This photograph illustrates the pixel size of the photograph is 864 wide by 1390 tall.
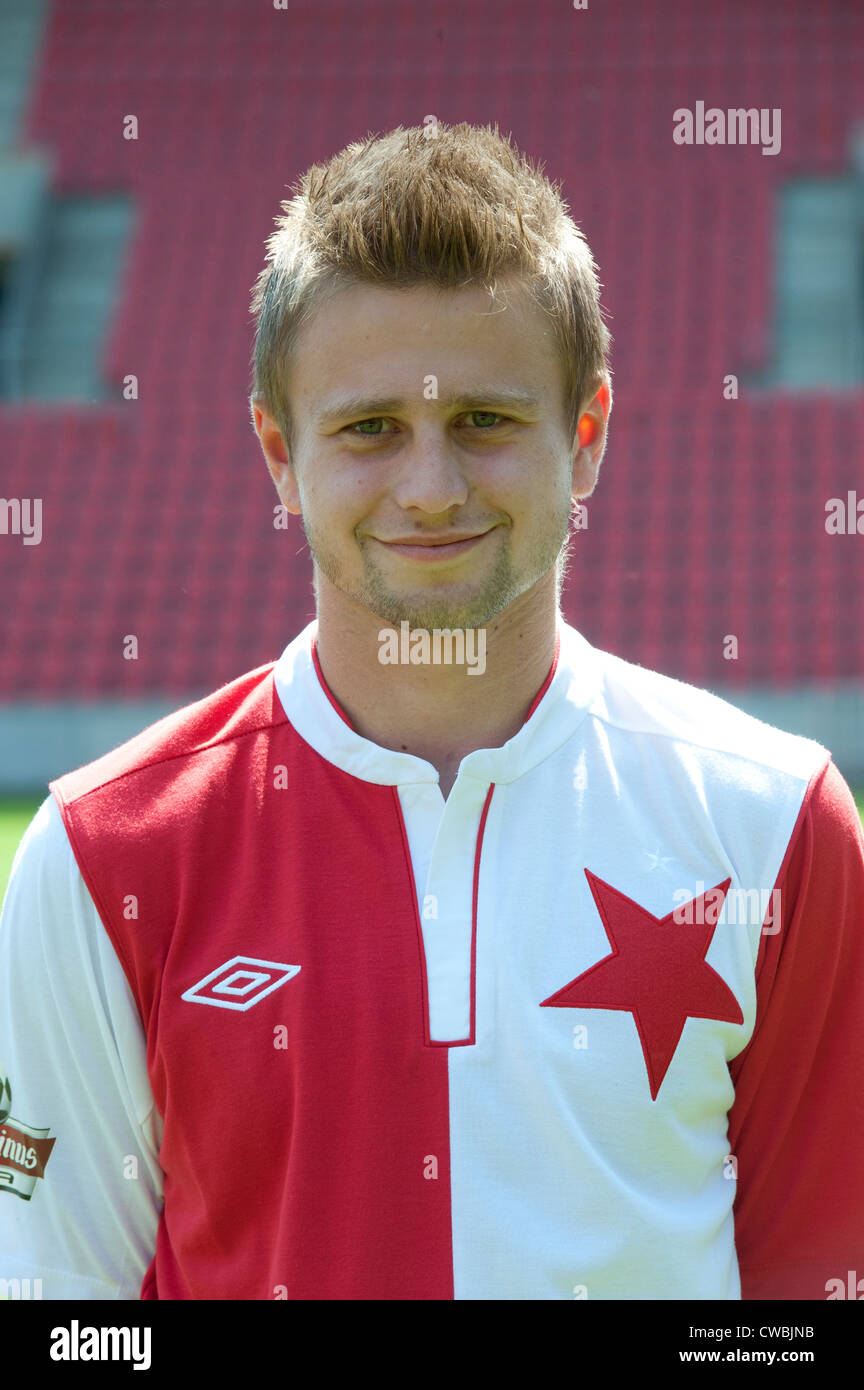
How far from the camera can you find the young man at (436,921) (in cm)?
127

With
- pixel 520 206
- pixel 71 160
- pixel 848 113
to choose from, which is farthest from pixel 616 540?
pixel 520 206

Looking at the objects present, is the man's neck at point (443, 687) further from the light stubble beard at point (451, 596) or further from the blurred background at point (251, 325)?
the blurred background at point (251, 325)

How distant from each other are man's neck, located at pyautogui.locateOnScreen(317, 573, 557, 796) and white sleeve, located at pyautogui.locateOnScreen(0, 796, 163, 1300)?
29 cm

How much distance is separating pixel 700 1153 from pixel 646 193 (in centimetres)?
1287

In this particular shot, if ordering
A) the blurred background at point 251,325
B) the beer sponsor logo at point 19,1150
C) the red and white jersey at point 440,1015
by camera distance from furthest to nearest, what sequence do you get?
the blurred background at point 251,325
the beer sponsor logo at point 19,1150
the red and white jersey at point 440,1015

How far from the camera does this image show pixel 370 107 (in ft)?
48.0

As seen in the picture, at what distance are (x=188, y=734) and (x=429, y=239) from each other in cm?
48

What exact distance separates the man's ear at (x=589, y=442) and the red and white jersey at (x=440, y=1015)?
18 centimetres

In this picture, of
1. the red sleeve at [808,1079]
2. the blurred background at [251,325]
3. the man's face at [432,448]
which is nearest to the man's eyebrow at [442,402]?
the man's face at [432,448]

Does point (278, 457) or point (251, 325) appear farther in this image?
point (251, 325)

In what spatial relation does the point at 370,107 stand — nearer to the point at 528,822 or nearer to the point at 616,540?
the point at 616,540

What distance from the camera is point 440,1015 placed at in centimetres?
129

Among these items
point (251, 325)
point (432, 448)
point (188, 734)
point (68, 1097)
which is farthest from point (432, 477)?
point (251, 325)

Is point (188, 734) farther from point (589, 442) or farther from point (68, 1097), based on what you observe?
point (589, 442)
